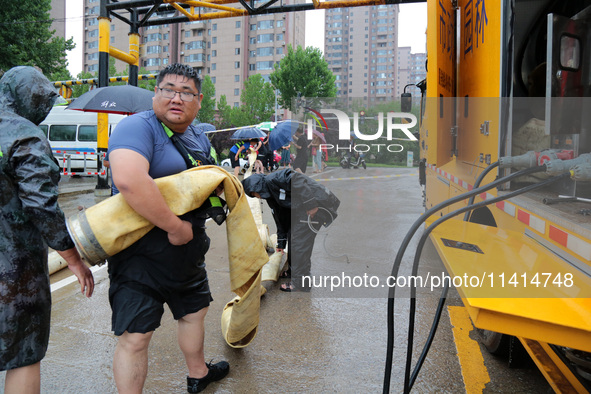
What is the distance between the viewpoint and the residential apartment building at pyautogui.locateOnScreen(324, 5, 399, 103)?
11975cm

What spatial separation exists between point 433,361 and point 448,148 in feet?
7.49

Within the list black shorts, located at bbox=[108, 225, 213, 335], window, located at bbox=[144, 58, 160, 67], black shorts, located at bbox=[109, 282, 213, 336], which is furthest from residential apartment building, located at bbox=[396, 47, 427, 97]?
black shorts, located at bbox=[109, 282, 213, 336]

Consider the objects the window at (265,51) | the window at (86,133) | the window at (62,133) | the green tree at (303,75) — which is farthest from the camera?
the window at (265,51)

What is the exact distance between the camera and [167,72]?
2.13m

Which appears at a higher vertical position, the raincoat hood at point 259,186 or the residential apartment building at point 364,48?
the residential apartment building at point 364,48

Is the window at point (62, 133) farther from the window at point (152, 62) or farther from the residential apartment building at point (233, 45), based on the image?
the window at point (152, 62)

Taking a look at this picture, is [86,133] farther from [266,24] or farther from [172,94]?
[266,24]

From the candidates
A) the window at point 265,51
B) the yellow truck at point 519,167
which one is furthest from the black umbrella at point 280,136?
the window at point 265,51

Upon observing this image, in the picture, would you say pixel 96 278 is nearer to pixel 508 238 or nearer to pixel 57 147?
pixel 508 238

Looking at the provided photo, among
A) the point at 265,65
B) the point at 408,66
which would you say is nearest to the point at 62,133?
the point at 265,65

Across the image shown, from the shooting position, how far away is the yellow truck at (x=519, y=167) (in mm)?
1376

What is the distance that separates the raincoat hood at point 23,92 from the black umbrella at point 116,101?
5300mm

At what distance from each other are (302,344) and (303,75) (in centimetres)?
3978

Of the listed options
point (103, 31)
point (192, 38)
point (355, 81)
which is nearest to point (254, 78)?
point (192, 38)
